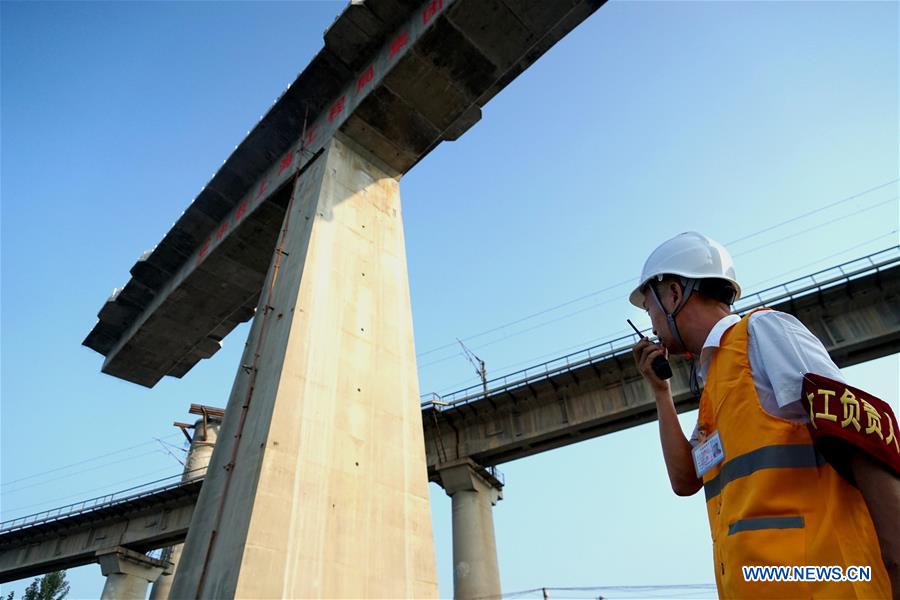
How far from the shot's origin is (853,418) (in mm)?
1508

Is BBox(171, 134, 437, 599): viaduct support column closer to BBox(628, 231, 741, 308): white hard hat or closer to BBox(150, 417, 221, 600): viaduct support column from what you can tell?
BBox(628, 231, 741, 308): white hard hat

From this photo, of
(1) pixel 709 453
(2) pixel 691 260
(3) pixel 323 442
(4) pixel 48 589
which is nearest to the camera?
(1) pixel 709 453

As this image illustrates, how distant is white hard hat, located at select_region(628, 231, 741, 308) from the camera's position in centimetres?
241

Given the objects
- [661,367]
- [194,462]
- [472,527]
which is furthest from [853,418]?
[194,462]

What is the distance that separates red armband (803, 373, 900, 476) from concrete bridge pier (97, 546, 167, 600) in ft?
108

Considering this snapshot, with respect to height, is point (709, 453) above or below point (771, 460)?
above

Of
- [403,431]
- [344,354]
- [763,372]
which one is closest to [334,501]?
[403,431]

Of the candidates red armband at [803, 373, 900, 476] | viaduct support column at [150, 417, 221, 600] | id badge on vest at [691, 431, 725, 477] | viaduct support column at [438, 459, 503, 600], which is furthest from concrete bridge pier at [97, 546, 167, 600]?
red armband at [803, 373, 900, 476]

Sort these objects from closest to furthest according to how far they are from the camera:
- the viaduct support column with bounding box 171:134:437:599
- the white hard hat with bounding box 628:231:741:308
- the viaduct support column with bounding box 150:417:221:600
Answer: the white hard hat with bounding box 628:231:741:308, the viaduct support column with bounding box 171:134:437:599, the viaduct support column with bounding box 150:417:221:600

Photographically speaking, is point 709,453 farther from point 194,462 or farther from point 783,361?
point 194,462

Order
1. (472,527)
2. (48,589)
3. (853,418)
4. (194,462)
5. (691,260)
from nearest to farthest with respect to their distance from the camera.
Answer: (853,418)
(691,260)
(472,527)
(194,462)
(48,589)

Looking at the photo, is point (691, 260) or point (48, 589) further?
point (48, 589)

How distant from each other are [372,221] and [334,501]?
519cm

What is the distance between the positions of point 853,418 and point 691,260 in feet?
3.57
